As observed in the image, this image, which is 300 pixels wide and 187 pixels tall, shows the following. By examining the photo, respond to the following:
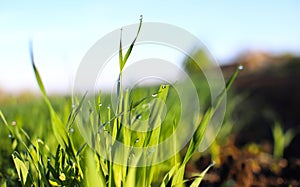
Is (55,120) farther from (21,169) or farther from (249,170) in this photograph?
(249,170)

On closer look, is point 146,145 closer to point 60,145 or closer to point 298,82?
point 60,145

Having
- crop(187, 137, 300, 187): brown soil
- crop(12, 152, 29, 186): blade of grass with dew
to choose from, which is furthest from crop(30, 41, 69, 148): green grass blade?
crop(187, 137, 300, 187): brown soil

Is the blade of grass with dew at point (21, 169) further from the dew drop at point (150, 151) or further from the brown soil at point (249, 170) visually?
the brown soil at point (249, 170)

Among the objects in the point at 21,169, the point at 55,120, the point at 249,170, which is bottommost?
the point at 249,170

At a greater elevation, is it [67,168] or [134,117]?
[134,117]

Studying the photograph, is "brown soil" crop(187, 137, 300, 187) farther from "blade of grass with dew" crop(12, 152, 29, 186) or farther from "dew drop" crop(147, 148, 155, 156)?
"blade of grass with dew" crop(12, 152, 29, 186)

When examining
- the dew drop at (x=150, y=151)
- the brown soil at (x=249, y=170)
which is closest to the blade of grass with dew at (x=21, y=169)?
the dew drop at (x=150, y=151)

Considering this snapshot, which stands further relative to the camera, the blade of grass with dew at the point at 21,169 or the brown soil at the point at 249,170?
the brown soil at the point at 249,170

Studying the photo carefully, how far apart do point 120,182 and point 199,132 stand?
0.66 feet

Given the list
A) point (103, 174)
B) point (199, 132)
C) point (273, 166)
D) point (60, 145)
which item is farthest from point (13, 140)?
point (273, 166)

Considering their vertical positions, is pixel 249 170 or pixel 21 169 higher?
pixel 21 169

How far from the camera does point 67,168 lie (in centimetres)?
94

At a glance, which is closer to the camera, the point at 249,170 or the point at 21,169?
the point at 21,169

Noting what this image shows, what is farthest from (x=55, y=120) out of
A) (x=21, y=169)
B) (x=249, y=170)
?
(x=249, y=170)
